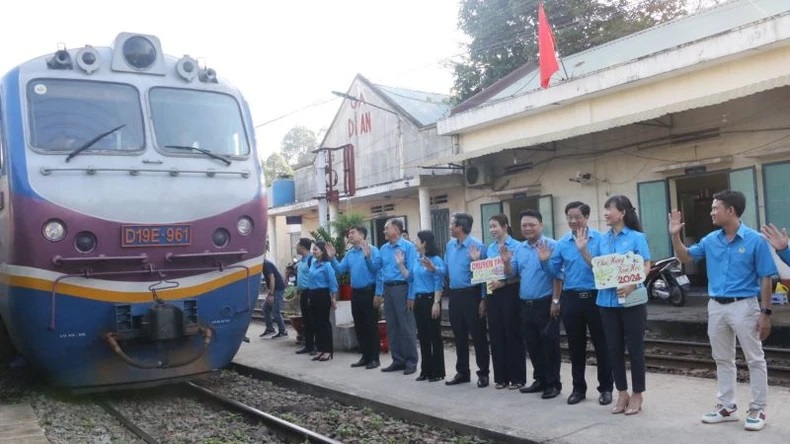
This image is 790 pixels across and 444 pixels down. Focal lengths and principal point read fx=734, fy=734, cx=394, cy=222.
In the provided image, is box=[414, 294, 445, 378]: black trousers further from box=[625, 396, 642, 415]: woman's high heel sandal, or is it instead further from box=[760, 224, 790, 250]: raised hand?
box=[760, 224, 790, 250]: raised hand

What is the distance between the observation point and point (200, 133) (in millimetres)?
7672

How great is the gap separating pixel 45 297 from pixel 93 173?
1.19m

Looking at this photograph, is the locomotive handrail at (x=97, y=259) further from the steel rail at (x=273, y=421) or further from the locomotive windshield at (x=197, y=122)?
the steel rail at (x=273, y=421)

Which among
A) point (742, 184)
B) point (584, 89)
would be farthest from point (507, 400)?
point (584, 89)

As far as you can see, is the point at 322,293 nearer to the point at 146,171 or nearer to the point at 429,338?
the point at 429,338

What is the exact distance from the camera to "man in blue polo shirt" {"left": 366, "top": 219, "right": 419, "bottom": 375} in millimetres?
8359

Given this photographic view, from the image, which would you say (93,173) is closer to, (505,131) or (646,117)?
(646,117)

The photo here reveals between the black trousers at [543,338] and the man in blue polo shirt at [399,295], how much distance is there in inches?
70.9

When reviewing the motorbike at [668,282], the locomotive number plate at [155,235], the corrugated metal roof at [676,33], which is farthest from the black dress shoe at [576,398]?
the corrugated metal roof at [676,33]

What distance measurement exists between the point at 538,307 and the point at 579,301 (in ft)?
1.77

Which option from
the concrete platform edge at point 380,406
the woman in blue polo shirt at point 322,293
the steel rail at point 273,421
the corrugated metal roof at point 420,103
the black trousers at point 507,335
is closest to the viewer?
the concrete platform edge at point 380,406

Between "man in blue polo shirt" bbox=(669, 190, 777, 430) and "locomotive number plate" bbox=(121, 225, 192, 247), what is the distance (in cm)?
440

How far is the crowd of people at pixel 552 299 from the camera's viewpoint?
5191mm

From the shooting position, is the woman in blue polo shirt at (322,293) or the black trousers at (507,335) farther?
the woman in blue polo shirt at (322,293)
